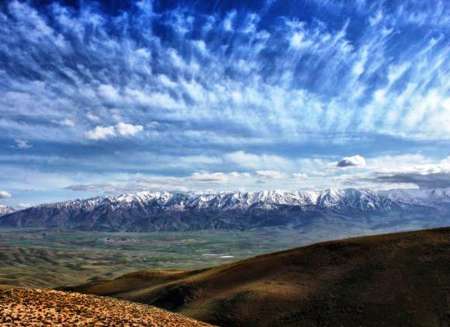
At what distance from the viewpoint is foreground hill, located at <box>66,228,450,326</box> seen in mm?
57106

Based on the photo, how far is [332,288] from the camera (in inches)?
2589

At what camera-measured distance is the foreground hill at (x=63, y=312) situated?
2739cm

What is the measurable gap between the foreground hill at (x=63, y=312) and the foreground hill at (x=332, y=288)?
24505 millimetres

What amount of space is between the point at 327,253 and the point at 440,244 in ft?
63.4

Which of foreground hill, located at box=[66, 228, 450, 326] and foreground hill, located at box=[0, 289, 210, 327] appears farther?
foreground hill, located at box=[66, 228, 450, 326]

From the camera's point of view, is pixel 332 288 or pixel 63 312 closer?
pixel 63 312

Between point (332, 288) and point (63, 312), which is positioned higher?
point (63, 312)

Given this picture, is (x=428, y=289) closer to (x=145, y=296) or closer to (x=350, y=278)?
(x=350, y=278)

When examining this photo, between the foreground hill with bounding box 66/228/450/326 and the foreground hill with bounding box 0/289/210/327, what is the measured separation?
80.4 feet

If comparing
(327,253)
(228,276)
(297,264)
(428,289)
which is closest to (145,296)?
(228,276)

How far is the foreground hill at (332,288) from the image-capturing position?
57106 millimetres

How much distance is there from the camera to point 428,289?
6091 cm

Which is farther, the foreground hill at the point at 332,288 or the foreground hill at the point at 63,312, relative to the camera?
the foreground hill at the point at 332,288

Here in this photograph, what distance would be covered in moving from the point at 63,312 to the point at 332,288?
45.6 meters
